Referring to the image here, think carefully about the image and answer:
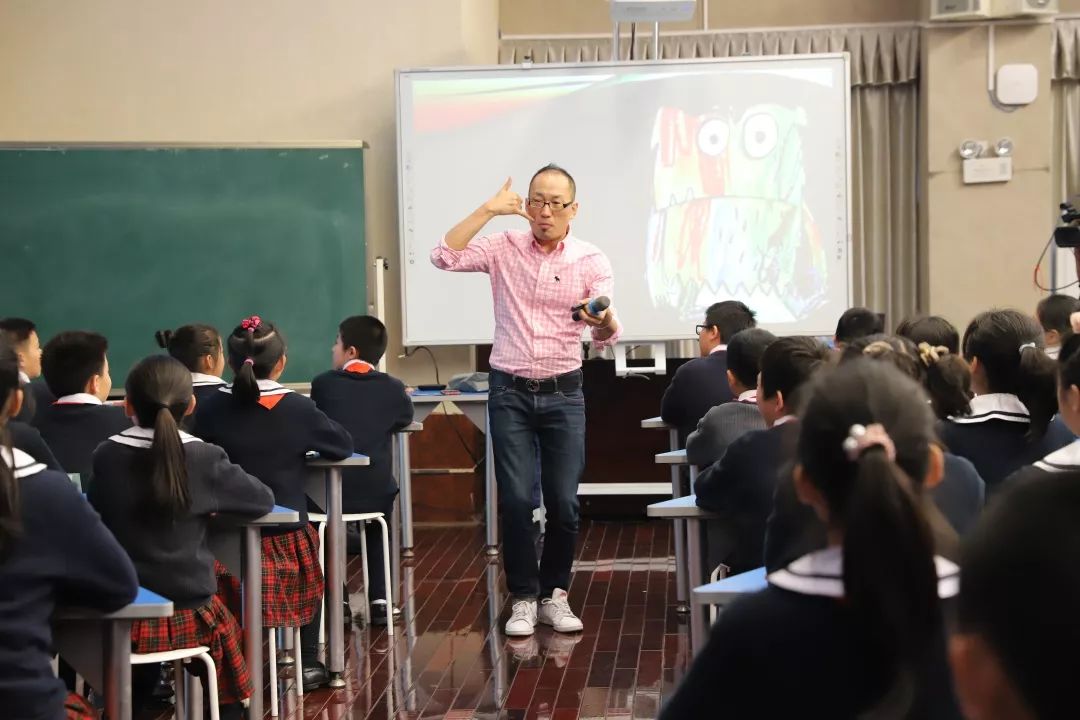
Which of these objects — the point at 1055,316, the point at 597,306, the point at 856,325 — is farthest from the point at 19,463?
the point at 1055,316

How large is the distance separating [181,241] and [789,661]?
234 inches

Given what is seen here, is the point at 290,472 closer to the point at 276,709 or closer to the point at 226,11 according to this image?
the point at 276,709

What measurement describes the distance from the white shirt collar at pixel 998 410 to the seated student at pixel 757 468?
1.78ft

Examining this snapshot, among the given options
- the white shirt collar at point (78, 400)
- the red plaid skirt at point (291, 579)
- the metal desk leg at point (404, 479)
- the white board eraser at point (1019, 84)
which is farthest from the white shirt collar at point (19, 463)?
the white board eraser at point (1019, 84)

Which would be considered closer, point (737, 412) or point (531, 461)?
point (737, 412)

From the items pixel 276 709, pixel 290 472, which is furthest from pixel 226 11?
pixel 276 709

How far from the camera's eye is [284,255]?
6.85m

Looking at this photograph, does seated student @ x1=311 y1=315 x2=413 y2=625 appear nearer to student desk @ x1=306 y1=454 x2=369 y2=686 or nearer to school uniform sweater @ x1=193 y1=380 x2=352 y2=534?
student desk @ x1=306 y1=454 x2=369 y2=686

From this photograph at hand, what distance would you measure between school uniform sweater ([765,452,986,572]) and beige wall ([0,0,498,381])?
214 inches

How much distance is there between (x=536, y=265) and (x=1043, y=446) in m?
1.83

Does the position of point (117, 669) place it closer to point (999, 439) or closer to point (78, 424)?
point (78, 424)

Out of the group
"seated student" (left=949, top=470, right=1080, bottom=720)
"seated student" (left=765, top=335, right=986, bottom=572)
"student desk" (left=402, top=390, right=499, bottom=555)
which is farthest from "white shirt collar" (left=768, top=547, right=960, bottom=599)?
"student desk" (left=402, top=390, right=499, bottom=555)

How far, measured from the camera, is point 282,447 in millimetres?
3910

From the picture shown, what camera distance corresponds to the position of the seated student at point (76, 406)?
3.83 meters
